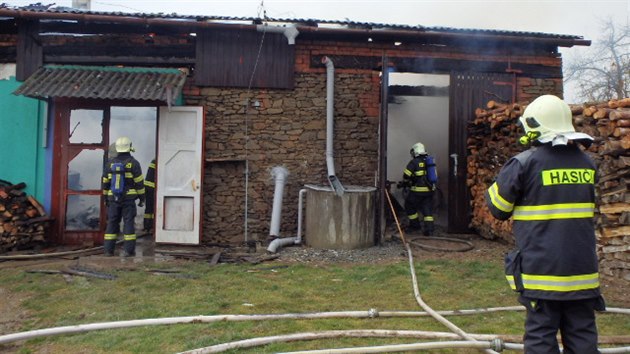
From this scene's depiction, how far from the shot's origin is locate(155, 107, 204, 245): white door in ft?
27.1

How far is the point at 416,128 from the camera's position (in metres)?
11.8

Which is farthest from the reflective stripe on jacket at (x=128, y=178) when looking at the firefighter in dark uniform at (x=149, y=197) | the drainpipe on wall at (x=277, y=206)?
the drainpipe on wall at (x=277, y=206)

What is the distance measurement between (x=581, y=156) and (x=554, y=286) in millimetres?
793

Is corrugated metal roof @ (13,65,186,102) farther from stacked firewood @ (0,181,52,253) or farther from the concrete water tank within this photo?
the concrete water tank

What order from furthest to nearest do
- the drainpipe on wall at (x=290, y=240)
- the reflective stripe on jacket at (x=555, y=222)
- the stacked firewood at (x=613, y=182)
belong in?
the drainpipe on wall at (x=290, y=240) < the stacked firewood at (x=613, y=182) < the reflective stripe on jacket at (x=555, y=222)

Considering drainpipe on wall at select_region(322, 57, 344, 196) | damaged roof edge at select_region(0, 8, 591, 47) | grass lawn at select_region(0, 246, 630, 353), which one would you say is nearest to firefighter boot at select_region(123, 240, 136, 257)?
grass lawn at select_region(0, 246, 630, 353)

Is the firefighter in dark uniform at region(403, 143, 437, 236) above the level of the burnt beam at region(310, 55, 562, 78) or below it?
below

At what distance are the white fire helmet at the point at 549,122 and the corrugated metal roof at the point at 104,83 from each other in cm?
618

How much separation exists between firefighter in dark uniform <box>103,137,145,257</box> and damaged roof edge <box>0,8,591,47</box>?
2.41 metres

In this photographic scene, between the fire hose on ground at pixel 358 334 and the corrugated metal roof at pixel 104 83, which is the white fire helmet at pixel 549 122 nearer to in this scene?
the fire hose on ground at pixel 358 334

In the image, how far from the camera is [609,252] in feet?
18.8

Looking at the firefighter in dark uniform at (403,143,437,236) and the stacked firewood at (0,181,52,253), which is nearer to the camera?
the stacked firewood at (0,181,52,253)

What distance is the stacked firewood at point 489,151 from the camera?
809 cm

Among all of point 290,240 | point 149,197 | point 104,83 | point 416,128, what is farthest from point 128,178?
point 416,128
